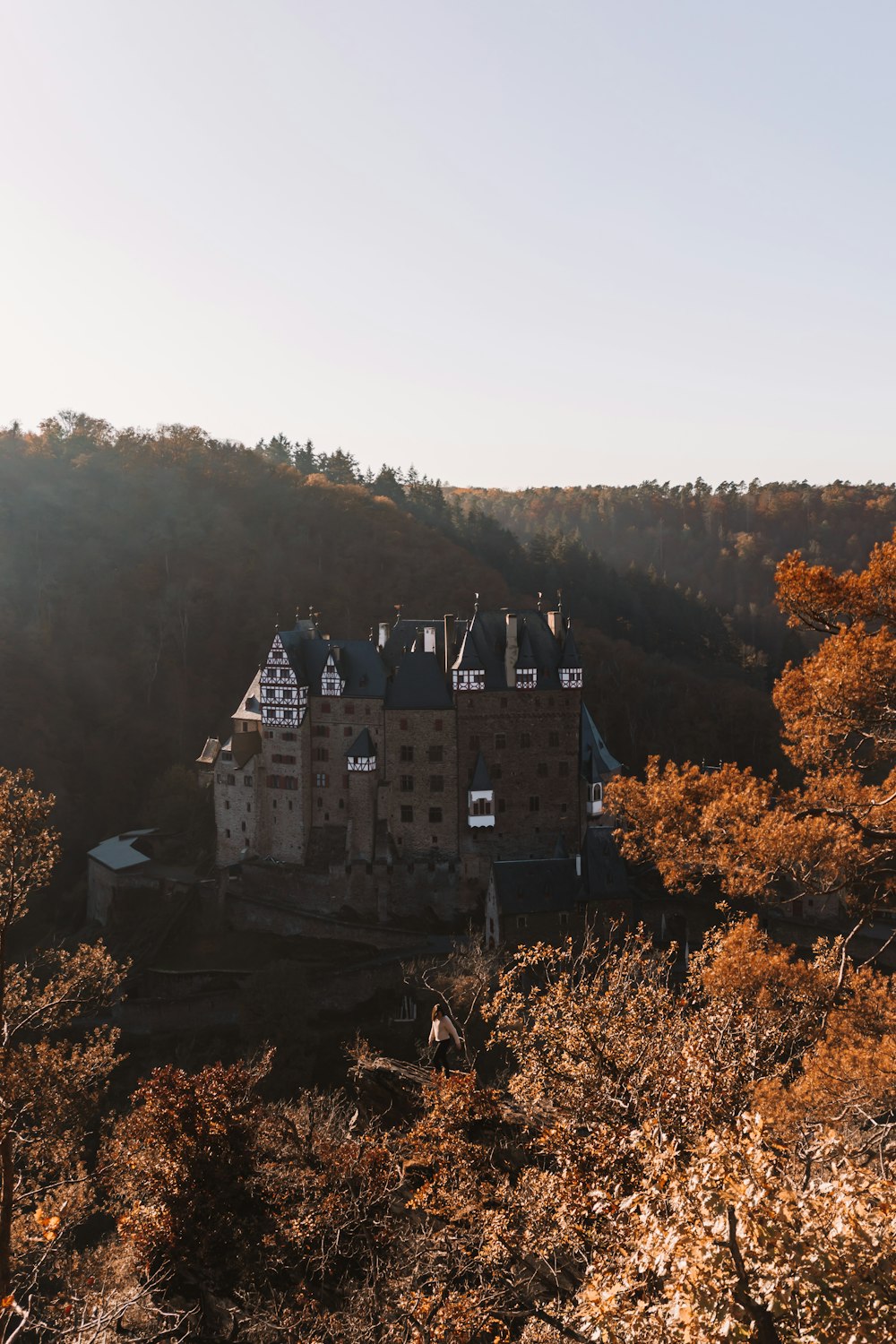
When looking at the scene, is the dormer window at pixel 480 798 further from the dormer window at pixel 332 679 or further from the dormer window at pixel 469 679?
the dormer window at pixel 332 679

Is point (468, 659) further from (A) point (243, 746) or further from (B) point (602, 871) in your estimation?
(A) point (243, 746)

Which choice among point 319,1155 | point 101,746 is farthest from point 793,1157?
point 101,746

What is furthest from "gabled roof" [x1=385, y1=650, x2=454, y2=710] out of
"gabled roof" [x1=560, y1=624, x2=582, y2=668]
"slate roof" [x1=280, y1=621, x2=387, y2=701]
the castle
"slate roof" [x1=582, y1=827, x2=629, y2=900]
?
"slate roof" [x1=582, y1=827, x2=629, y2=900]

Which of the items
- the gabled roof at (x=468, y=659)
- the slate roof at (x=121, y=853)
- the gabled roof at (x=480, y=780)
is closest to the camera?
the gabled roof at (x=480, y=780)

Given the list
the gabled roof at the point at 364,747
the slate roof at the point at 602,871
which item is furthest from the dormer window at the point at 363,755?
the slate roof at the point at 602,871

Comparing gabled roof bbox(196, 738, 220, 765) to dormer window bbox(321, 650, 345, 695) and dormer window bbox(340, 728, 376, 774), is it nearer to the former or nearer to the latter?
dormer window bbox(321, 650, 345, 695)
